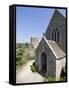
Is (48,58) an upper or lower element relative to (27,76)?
upper

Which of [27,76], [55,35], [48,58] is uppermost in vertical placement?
[55,35]

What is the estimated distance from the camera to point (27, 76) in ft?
6.48

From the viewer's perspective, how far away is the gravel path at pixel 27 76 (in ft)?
6.41

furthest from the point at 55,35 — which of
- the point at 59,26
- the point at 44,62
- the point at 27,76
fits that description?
the point at 27,76

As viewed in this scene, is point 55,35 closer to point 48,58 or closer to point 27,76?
point 48,58

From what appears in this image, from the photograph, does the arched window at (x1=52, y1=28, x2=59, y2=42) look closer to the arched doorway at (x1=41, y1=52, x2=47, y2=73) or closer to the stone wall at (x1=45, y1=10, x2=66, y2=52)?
the stone wall at (x1=45, y1=10, x2=66, y2=52)

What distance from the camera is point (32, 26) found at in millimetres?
1998

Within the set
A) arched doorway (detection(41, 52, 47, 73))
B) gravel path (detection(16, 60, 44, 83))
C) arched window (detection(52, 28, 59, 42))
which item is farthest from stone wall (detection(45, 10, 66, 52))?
gravel path (detection(16, 60, 44, 83))

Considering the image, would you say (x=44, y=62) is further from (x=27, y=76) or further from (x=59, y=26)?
(x=59, y=26)

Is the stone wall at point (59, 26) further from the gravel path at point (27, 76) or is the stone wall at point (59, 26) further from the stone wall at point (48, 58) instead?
the gravel path at point (27, 76)

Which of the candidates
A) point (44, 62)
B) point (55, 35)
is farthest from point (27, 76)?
point (55, 35)

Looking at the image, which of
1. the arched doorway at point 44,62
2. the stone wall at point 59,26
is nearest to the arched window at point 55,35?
the stone wall at point 59,26
